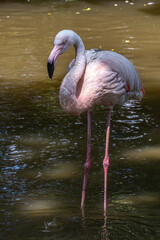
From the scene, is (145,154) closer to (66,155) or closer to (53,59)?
(66,155)

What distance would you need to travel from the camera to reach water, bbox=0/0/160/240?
354 cm

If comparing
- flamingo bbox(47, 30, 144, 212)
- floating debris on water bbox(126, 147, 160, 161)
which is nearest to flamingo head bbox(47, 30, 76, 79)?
flamingo bbox(47, 30, 144, 212)

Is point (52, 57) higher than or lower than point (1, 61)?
higher

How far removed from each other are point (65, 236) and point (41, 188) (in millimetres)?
1099

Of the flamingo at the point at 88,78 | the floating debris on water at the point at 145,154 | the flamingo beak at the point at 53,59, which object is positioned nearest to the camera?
the flamingo beak at the point at 53,59

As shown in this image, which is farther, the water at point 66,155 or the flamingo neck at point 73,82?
the flamingo neck at point 73,82

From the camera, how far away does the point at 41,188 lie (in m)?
4.36

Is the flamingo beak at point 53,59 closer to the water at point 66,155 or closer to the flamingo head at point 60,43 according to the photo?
the flamingo head at point 60,43

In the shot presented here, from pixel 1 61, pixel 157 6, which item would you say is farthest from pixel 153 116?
pixel 157 6

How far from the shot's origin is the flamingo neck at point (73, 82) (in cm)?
369

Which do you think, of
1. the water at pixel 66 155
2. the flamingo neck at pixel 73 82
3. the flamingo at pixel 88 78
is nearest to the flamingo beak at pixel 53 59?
the flamingo at pixel 88 78

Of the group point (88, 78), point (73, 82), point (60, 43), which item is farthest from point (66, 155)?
point (60, 43)

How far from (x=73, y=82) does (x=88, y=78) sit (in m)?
0.20

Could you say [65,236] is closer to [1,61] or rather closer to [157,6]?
[1,61]
